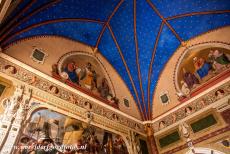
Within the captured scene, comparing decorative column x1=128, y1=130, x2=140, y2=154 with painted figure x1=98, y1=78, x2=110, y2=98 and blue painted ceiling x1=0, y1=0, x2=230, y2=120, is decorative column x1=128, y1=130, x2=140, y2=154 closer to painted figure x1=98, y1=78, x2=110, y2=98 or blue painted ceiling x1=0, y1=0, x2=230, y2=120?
blue painted ceiling x1=0, y1=0, x2=230, y2=120

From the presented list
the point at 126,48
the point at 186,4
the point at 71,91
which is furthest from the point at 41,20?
the point at 186,4

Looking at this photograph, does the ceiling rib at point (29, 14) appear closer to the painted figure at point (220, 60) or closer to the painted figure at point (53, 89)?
the painted figure at point (53, 89)

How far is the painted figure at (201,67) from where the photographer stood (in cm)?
975

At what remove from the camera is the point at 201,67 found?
999 centimetres

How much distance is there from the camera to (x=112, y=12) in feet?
33.2

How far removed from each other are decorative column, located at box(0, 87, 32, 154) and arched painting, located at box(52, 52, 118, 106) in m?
1.79

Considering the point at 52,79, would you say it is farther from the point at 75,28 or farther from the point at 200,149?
the point at 200,149

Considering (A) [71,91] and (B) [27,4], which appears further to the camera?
(A) [71,91]

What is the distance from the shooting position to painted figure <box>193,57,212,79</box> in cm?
975

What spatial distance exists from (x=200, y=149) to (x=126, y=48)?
6.32 metres

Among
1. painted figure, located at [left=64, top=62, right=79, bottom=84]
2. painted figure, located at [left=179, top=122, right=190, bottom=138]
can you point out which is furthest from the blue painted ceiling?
painted figure, located at [left=179, top=122, right=190, bottom=138]

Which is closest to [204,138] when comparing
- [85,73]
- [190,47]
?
[190,47]

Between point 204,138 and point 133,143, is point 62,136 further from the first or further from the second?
point 204,138

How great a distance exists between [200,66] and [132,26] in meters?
4.10
